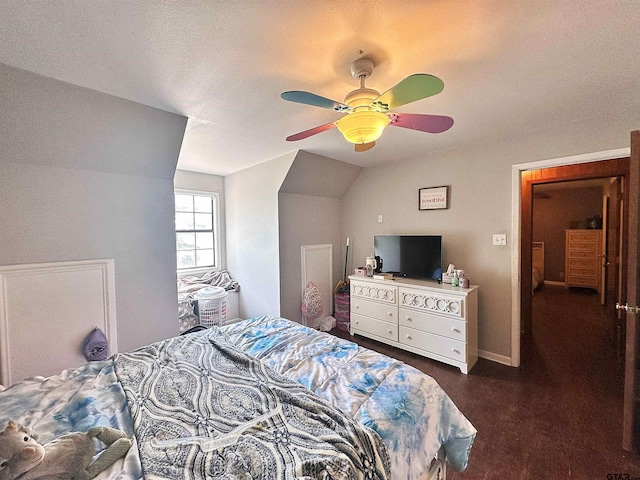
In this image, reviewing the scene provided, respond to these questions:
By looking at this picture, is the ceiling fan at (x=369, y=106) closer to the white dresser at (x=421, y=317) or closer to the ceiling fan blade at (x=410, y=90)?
the ceiling fan blade at (x=410, y=90)

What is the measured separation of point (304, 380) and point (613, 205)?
5419 mm

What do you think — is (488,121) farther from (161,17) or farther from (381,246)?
(161,17)

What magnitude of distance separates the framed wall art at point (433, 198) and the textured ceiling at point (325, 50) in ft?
3.52

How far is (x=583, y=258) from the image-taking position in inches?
219

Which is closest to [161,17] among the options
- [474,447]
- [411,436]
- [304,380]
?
[304,380]

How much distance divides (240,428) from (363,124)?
147cm

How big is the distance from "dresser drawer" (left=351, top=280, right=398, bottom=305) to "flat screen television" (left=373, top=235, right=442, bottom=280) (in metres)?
0.34

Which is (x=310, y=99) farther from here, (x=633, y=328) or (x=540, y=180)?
(x=540, y=180)

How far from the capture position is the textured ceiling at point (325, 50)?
1087 mm

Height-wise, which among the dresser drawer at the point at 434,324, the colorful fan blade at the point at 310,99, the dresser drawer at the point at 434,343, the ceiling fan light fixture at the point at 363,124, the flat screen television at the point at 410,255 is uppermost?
the colorful fan blade at the point at 310,99

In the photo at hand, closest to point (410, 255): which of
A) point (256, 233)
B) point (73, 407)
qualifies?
point (256, 233)

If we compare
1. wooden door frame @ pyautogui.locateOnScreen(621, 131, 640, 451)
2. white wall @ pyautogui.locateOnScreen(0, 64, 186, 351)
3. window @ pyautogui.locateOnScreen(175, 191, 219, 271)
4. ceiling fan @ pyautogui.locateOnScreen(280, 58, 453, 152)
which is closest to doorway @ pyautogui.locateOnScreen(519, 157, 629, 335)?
wooden door frame @ pyautogui.locateOnScreen(621, 131, 640, 451)

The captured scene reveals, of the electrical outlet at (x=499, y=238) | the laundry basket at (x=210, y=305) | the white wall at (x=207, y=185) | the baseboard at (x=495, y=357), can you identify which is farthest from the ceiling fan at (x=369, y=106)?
the white wall at (x=207, y=185)

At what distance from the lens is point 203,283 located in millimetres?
3902
